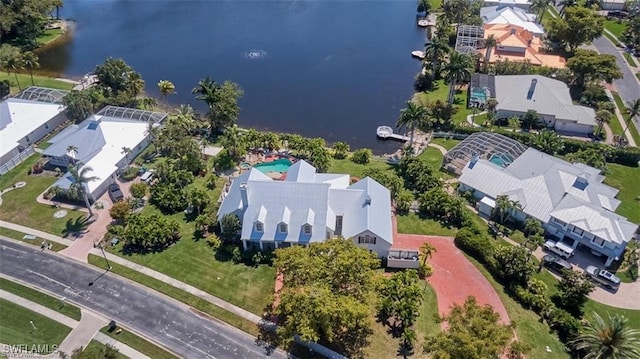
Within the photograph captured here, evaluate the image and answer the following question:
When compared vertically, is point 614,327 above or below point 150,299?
above

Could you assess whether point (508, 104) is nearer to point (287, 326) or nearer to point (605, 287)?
point (605, 287)

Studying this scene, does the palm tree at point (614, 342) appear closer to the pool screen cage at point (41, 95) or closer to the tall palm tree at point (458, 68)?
the tall palm tree at point (458, 68)

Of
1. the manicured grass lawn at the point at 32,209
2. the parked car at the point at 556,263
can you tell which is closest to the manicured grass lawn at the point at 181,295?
the manicured grass lawn at the point at 32,209

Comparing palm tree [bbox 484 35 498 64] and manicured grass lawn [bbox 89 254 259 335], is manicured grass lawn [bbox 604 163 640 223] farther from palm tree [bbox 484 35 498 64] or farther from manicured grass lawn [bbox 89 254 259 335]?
manicured grass lawn [bbox 89 254 259 335]

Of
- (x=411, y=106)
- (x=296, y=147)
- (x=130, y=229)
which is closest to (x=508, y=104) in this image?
(x=411, y=106)

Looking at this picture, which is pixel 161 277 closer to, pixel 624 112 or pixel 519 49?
pixel 624 112

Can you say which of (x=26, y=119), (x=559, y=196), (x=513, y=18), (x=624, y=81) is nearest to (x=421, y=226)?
(x=559, y=196)
